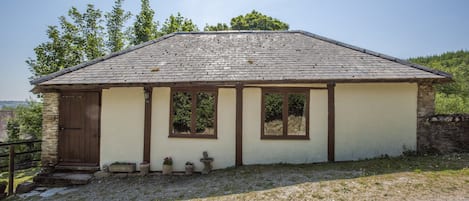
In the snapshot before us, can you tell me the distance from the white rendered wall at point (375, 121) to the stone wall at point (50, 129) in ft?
30.4

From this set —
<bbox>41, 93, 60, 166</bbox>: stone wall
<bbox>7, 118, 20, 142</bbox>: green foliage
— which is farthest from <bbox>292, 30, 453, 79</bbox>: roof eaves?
<bbox>7, 118, 20, 142</bbox>: green foliage

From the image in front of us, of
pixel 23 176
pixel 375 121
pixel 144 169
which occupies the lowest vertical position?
pixel 23 176

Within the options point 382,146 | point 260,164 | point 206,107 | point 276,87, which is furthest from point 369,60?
point 206,107

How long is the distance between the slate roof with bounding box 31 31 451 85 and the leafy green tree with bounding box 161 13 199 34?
12.9 metres

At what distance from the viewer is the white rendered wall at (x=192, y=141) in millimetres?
7902

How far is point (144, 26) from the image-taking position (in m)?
21.5

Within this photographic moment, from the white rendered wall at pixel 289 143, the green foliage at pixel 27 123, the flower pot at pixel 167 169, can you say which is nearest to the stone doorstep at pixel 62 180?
the flower pot at pixel 167 169

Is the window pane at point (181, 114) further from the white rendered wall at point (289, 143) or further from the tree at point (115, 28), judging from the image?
the tree at point (115, 28)

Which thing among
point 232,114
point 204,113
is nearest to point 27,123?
point 204,113

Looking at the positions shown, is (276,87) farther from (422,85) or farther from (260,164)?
(422,85)

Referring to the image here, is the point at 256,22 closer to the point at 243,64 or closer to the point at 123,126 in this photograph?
the point at 243,64

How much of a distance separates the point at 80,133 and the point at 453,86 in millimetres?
22530

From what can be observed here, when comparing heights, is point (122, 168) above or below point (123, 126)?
below

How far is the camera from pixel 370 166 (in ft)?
22.1
